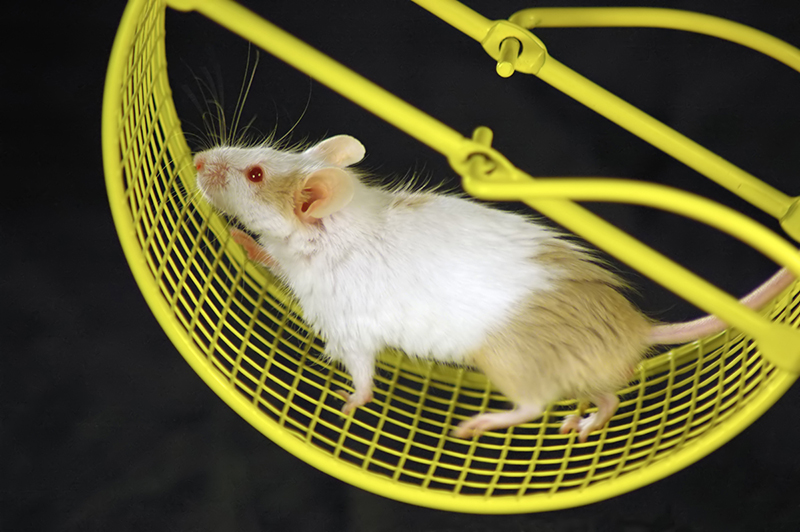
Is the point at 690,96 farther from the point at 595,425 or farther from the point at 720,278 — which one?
the point at 595,425

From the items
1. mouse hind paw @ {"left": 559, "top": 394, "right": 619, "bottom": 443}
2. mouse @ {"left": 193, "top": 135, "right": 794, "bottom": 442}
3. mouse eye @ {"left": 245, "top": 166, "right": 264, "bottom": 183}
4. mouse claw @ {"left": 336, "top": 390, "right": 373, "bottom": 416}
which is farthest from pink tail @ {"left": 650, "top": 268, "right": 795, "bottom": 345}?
mouse eye @ {"left": 245, "top": 166, "right": 264, "bottom": 183}

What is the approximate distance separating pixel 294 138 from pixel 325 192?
2.26ft

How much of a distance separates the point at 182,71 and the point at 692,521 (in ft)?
4.55

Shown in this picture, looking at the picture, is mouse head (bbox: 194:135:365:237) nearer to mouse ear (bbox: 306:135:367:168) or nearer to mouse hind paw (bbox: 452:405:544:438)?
mouse ear (bbox: 306:135:367:168)

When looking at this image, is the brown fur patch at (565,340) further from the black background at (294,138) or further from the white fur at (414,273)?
the black background at (294,138)

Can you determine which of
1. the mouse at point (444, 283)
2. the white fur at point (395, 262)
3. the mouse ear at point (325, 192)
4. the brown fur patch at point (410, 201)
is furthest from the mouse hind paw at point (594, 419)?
the mouse ear at point (325, 192)

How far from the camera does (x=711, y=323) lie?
1175mm

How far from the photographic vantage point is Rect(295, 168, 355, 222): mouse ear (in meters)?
1.08

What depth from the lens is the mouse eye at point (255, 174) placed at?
1.15 m

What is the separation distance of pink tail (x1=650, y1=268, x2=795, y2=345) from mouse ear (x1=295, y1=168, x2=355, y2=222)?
0.50 m

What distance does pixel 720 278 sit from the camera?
5.52ft

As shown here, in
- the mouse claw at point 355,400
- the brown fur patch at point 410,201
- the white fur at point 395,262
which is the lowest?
the mouse claw at point 355,400

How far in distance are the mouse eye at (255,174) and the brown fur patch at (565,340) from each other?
39 centimetres

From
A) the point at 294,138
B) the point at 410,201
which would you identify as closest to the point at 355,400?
the point at 410,201
